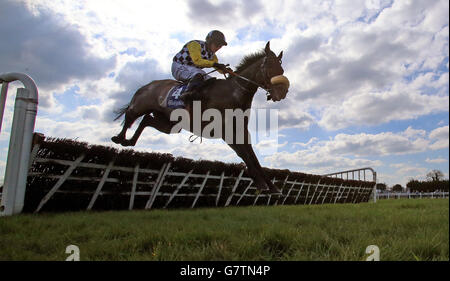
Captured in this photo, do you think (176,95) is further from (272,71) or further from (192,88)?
(272,71)

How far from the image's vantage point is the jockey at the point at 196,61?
198 centimetres

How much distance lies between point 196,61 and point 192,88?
0.46 metres

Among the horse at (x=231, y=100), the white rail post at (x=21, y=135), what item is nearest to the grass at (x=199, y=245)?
the white rail post at (x=21, y=135)

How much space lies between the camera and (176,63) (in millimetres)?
2785

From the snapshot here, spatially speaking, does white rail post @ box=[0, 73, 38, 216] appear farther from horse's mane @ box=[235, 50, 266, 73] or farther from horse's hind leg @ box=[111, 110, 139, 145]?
horse's mane @ box=[235, 50, 266, 73]

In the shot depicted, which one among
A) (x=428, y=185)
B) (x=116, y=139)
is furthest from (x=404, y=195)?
(x=116, y=139)

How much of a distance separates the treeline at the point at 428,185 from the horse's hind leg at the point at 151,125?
47652 mm

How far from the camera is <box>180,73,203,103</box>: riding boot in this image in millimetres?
2656

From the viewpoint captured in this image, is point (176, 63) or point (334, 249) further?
point (176, 63)

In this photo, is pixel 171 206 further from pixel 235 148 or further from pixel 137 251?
pixel 235 148

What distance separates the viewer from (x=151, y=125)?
259cm

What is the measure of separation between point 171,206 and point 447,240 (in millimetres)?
5626

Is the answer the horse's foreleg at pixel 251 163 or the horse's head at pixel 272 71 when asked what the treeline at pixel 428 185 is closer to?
the horse's head at pixel 272 71
